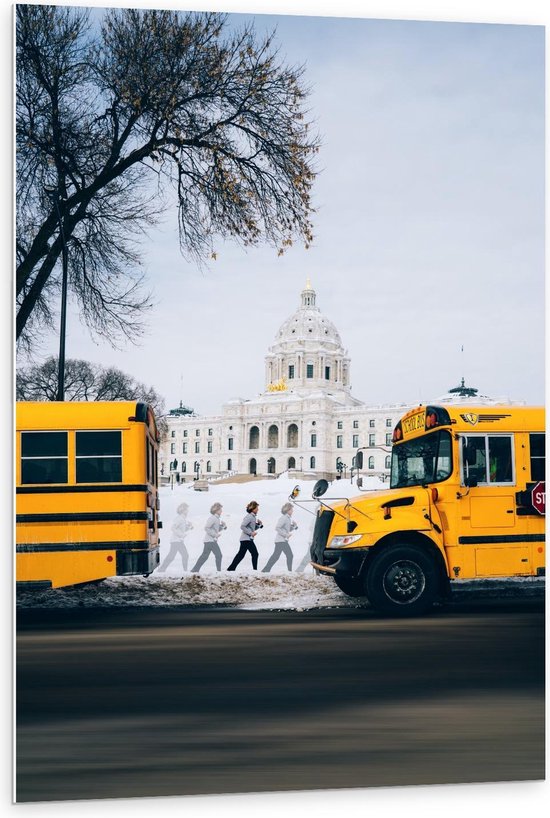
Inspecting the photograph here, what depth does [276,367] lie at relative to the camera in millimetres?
8289

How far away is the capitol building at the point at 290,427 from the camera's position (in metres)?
7.96

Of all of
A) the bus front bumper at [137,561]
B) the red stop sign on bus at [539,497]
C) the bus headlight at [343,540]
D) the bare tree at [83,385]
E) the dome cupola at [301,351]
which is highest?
the dome cupola at [301,351]

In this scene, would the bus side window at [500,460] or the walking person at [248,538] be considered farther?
the bus side window at [500,460]

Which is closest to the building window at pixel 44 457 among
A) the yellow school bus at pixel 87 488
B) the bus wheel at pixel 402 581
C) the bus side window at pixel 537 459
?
the yellow school bus at pixel 87 488

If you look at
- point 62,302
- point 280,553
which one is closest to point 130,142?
point 62,302

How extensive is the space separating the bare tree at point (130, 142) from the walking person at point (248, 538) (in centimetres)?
171

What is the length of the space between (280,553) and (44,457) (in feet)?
6.60

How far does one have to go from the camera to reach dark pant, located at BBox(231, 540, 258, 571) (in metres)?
7.90

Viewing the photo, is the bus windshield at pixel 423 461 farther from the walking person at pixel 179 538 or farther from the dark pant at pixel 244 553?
the walking person at pixel 179 538

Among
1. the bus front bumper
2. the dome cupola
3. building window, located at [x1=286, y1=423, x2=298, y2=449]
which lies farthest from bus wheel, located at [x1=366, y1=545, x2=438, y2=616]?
the bus front bumper

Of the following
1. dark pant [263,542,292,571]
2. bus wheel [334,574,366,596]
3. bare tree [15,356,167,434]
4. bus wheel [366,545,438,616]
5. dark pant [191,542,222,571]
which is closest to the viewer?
bare tree [15,356,167,434]

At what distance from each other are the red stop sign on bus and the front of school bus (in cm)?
70

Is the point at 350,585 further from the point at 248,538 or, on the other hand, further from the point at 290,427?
the point at 290,427

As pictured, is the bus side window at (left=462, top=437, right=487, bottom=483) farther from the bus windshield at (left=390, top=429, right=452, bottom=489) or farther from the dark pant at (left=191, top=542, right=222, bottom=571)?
the dark pant at (left=191, top=542, right=222, bottom=571)
